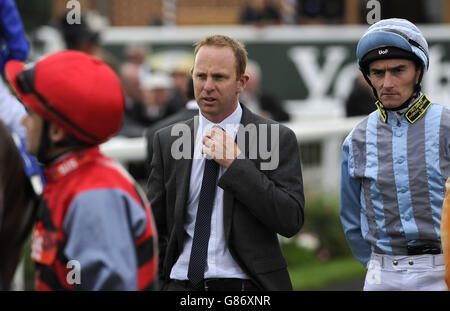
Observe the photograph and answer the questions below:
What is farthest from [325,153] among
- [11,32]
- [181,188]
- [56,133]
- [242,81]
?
[56,133]

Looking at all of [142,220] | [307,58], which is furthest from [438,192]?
[307,58]

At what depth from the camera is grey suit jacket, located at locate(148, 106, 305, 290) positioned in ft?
12.3

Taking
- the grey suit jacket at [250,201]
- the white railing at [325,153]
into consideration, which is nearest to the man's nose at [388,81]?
the grey suit jacket at [250,201]

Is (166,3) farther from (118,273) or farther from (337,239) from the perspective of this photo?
(118,273)

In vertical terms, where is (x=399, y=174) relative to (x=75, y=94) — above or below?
below

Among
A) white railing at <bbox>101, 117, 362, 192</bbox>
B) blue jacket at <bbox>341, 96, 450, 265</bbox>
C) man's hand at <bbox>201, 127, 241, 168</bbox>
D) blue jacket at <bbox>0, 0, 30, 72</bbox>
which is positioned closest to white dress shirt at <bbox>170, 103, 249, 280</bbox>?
man's hand at <bbox>201, 127, 241, 168</bbox>

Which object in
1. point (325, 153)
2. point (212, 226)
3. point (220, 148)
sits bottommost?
point (325, 153)

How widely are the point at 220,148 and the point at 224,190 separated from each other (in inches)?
7.4

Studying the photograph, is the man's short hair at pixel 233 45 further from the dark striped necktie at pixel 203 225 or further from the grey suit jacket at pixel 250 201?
the dark striped necktie at pixel 203 225

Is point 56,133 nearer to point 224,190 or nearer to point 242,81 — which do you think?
point 224,190

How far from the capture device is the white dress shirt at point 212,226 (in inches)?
150

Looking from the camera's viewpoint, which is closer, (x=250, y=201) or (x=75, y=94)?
(x=75, y=94)

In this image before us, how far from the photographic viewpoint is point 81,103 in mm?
2803

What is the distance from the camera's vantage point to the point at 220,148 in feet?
12.5
